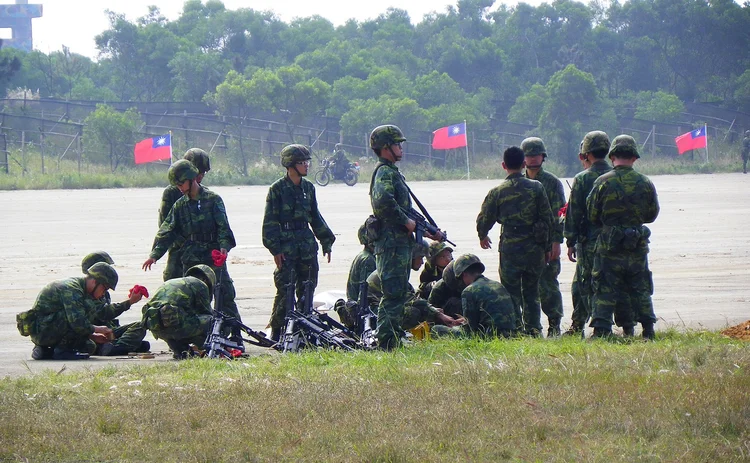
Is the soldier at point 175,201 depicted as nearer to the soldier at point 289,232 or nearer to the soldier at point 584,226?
the soldier at point 289,232

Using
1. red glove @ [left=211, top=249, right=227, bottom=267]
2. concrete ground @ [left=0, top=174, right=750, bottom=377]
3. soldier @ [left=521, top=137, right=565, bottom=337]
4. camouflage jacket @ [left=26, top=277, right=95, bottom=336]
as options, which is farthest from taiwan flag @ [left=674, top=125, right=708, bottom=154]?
camouflage jacket @ [left=26, top=277, right=95, bottom=336]

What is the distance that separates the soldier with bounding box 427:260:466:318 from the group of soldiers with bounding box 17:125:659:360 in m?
0.01

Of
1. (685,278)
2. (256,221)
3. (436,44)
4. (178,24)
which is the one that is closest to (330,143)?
(436,44)

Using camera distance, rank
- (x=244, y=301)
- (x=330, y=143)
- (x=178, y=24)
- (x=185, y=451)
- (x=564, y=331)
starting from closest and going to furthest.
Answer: (x=185, y=451), (x=564, y=331), (x=244, y=301), (x=330, y=143), (x=178, y=24)

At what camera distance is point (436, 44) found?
70000mm

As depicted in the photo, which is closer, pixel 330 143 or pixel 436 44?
pixel 330 143

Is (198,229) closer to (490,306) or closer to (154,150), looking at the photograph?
(490,306)

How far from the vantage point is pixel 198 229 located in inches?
404

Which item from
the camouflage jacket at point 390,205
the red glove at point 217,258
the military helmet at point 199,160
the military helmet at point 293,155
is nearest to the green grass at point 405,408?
the camouflage jacket at point 390,205

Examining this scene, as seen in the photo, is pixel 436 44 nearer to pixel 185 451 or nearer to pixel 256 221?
pixel 256 221

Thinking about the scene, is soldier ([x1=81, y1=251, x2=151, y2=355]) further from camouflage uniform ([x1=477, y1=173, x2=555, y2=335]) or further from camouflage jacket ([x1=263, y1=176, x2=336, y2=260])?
camouflage uniform ([x1=477, y1=173, x2=555, y2=335])

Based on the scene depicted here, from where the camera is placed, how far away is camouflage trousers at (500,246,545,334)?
30.9 feet

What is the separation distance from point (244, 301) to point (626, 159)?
5.60 meters

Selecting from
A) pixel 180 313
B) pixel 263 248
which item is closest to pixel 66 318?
pixel 180 313
